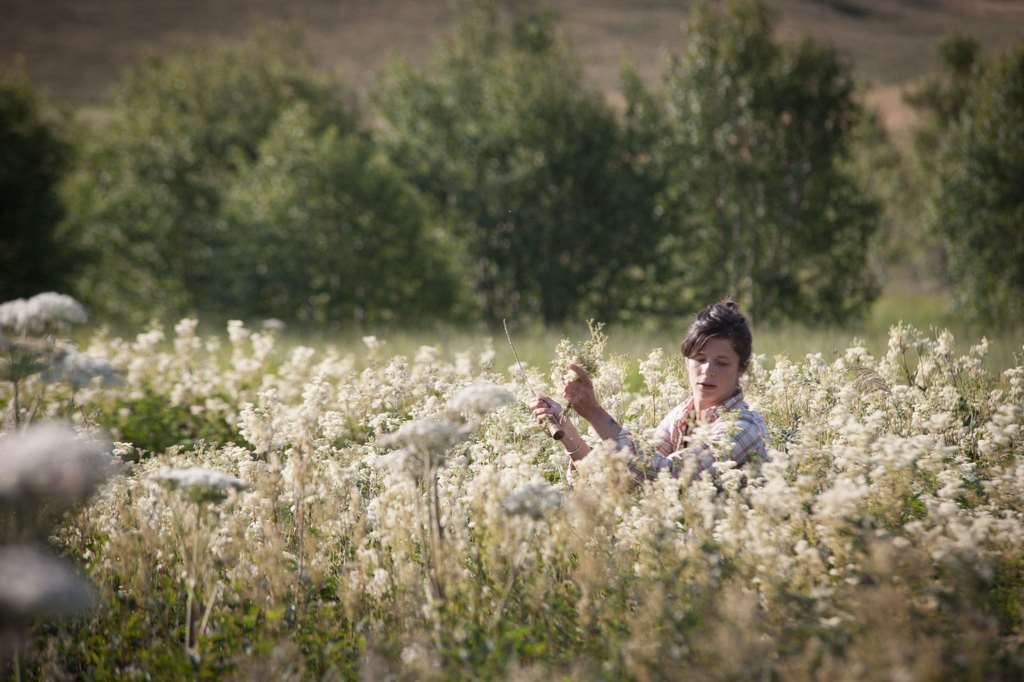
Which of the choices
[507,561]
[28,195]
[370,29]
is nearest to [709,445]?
[507,561]

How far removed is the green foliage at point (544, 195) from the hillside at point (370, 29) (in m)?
108

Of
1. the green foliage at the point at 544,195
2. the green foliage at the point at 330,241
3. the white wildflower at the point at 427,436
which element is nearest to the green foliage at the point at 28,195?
the green foliage at the point at 330,241

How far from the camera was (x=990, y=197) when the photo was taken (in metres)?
23.7

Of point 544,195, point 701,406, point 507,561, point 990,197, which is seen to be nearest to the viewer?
point 507,561

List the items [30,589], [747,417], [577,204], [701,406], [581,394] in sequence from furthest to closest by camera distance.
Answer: [577,204] < [701,406] < [747,417] < [581,394] < [30,589]

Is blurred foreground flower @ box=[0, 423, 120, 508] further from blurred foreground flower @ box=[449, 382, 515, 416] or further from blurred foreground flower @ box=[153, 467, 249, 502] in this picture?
blurred foreground flower @ box=[449, 382, 515, 416]

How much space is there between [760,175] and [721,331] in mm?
19703

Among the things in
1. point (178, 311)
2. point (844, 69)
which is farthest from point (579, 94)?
point (178, 311)

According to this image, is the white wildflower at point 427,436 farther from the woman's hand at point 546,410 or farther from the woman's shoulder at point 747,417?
the woman's shoulder at point 747,417

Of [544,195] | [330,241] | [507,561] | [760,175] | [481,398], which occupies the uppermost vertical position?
[760,175]

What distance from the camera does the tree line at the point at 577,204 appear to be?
23.1m

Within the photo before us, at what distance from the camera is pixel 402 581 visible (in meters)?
3.82

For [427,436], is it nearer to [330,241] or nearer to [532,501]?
[532,501]

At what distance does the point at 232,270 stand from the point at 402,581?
75.4 ft
